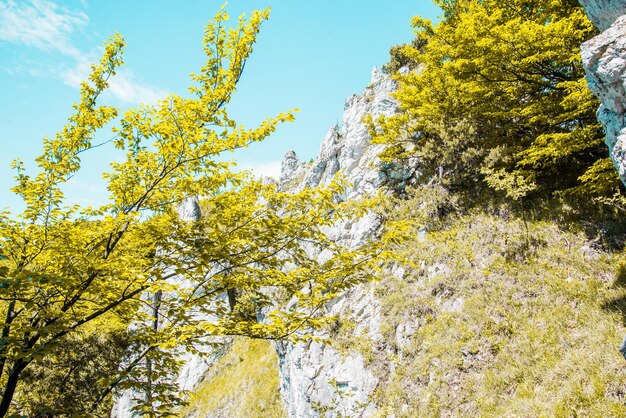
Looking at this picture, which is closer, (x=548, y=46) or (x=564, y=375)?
(x=564, y=375)

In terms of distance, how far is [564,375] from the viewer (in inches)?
258

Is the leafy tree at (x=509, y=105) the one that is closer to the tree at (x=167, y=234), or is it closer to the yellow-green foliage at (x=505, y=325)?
the yellow-green foliage at (x=505, y=325)

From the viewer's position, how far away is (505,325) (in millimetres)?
8695

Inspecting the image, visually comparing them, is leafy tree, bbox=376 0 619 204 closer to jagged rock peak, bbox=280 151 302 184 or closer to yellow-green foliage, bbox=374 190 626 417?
yellow-green foliage, bbox=374 190 626 417

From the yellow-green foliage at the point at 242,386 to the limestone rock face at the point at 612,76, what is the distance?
1607 centimetres

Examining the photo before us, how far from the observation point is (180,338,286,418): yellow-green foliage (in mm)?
17062

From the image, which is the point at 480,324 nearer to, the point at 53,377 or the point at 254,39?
the point at 254,39

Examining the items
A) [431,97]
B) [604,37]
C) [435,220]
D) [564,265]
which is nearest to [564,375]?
[564,265]

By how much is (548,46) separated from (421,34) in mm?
8658

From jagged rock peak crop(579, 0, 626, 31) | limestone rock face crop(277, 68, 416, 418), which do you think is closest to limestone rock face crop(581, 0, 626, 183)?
jagged rock peak crop(579, 0, 626, 31)

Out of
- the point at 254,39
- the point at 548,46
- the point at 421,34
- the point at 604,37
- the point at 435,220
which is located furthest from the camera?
the point at 421,34

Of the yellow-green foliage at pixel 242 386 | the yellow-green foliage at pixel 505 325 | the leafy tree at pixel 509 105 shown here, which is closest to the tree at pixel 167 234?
the yellow-green foliage at pixel 505 325

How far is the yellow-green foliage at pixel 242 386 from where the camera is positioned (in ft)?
56.0

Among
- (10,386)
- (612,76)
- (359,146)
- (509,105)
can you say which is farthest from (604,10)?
(359,146)
